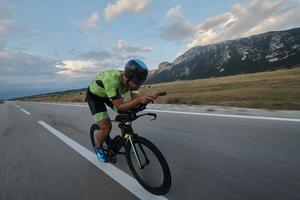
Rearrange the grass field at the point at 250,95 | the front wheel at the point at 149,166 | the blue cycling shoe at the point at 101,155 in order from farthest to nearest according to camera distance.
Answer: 1. the grass field at the point at 250,95
2. the blue cycling shoe at the point at 101,155
3. the front wheel at the point at 149,166

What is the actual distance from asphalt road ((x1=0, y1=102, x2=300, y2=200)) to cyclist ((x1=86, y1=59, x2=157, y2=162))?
0.71 m

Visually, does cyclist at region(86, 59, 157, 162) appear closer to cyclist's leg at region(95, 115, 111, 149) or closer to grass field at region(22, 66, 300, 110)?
cyclist's leg at region(95, 115, 111, 149)

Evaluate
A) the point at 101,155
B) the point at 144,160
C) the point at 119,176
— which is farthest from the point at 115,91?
the point at 101,155

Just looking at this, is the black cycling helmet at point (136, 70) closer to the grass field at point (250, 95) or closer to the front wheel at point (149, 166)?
the front wheel at point (149, 166)

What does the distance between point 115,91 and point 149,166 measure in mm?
1128

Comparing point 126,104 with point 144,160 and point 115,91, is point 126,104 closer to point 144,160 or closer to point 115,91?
point 115,91

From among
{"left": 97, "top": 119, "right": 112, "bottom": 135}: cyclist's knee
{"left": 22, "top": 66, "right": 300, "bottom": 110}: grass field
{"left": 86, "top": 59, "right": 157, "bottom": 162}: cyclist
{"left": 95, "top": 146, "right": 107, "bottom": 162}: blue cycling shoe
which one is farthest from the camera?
{"left": 22, "top": 66, "right": 300, "bottom": 110}: grass field

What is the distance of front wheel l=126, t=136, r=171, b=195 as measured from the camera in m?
3.45

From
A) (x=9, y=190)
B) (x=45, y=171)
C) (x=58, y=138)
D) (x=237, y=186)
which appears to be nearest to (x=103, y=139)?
(x=45, y=171)

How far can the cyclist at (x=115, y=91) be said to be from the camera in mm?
3830

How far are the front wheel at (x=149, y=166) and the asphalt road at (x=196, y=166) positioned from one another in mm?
183

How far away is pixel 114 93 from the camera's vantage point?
4055 millimetres

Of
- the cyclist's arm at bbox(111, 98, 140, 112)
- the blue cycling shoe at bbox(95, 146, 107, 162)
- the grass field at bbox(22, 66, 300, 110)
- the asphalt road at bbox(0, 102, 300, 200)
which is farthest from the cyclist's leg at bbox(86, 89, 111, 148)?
the grass field at bbox(22, 66, 300, 110)

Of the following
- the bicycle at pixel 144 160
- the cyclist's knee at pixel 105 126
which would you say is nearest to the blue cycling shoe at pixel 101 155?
the cyclist's knee at pixel 105 126
